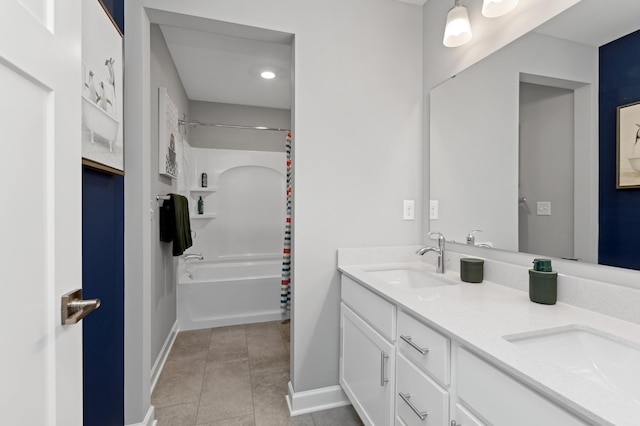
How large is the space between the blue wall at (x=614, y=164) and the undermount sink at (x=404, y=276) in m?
0.79

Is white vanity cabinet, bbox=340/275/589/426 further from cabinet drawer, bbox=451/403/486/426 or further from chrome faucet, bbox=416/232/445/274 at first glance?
chrome faucet, bbox=416/232/445/274

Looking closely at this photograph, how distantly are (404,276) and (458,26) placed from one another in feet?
4.65

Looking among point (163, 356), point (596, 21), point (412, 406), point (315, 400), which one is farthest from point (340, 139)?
point (163, 356)

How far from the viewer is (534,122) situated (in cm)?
132

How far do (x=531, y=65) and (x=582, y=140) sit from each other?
0.43 m

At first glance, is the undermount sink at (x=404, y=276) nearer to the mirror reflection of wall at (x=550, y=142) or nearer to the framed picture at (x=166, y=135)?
the mirror reflection of wall at (x=550, y=142)

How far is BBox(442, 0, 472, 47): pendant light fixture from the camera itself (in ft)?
5.12

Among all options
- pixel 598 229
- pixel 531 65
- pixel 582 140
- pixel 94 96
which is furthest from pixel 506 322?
pixel 94 96

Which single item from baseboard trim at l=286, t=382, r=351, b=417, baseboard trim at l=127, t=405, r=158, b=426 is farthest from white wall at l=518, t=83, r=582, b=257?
baseboard trim at l=127, t=405, r=158, b=426

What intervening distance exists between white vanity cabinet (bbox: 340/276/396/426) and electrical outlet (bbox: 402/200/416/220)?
1.99 ft

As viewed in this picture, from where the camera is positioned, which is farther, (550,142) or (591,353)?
(550,142)

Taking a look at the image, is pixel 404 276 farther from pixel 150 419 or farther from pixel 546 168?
pixel 150 419

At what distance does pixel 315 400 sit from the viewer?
182cm

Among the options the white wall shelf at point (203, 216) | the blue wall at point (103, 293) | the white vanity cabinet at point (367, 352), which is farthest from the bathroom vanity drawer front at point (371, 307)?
the white wall shelf at point (203, 216)
